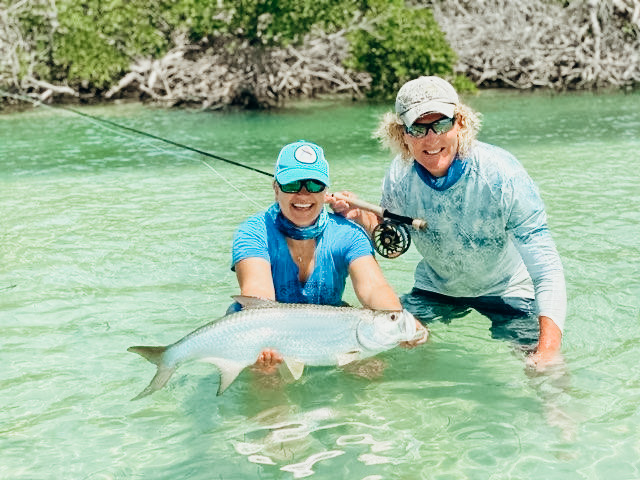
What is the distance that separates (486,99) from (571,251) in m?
15.5

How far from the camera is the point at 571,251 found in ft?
23.3

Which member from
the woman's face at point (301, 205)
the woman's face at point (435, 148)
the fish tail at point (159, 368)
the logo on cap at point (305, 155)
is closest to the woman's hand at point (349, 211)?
the woman's face at point (301, 205)

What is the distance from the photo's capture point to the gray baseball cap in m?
4.03

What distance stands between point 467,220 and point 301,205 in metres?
0.94

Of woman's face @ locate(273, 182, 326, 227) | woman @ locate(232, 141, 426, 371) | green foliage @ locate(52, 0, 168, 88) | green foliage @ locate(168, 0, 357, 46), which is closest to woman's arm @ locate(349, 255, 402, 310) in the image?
woman @ locate(232, 141, 426, 371)

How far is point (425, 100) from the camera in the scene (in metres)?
4.05

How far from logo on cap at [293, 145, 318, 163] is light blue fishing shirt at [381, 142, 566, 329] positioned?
664 mm

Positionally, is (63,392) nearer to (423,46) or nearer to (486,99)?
(423,46)

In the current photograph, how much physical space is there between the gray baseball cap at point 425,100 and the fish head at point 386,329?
3.41ft

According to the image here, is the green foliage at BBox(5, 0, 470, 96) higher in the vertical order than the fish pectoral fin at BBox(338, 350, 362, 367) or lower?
higher

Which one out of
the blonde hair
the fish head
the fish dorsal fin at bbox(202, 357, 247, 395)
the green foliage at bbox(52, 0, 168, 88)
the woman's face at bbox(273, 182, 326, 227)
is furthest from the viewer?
the green foliage at bbox(52, 0, 168, 88)

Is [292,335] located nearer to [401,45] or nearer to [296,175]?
[296,175]

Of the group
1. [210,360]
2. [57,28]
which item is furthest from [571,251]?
[57,28]

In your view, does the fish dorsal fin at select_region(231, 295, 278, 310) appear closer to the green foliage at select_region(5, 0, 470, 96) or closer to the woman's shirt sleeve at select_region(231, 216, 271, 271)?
the woman's shirt sleeve at select_region(231, 216, 271, 271)
